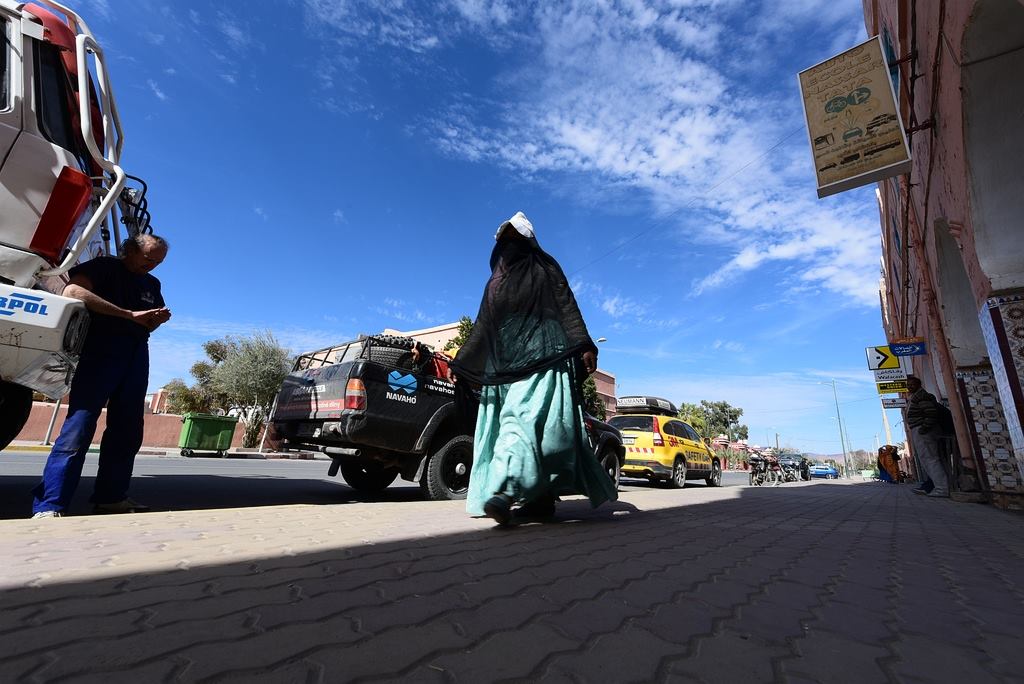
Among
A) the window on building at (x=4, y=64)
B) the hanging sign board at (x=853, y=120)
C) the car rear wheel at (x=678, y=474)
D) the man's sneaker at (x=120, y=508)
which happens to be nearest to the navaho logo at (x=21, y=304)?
the window on building at (x=4, y=64)

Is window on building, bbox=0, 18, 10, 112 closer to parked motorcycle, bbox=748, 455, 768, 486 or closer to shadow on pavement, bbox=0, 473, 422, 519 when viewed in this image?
shadow on pavement, bbox=0, 473, 422, 519

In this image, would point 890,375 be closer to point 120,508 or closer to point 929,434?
point 929,434

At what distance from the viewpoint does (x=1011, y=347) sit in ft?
16.4

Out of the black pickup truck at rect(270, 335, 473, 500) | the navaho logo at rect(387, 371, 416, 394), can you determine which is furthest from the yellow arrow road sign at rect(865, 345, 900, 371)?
the navaho logo at rect(387, 371, 416, 394)

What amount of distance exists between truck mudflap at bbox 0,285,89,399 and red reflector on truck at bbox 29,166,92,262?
11.3 inches

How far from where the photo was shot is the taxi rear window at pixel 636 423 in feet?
37.0

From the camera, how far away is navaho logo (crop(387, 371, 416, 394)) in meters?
5.62

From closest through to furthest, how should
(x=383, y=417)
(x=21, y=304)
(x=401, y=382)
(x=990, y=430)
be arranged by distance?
(x=21, y=304)
(x=383, y=417)
(x=401, y=382)
(x=990, y=430)

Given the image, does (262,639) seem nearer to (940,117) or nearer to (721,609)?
(721,609)

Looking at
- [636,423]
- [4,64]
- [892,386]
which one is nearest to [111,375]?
[4,64]

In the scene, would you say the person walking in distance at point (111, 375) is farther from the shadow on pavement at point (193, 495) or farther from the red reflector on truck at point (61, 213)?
the shadow on pavement at point (193, 495)

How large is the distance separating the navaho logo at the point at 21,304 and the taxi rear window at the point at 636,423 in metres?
9.81

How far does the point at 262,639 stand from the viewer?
1.30 m

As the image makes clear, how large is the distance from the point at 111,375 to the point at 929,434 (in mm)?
11824
